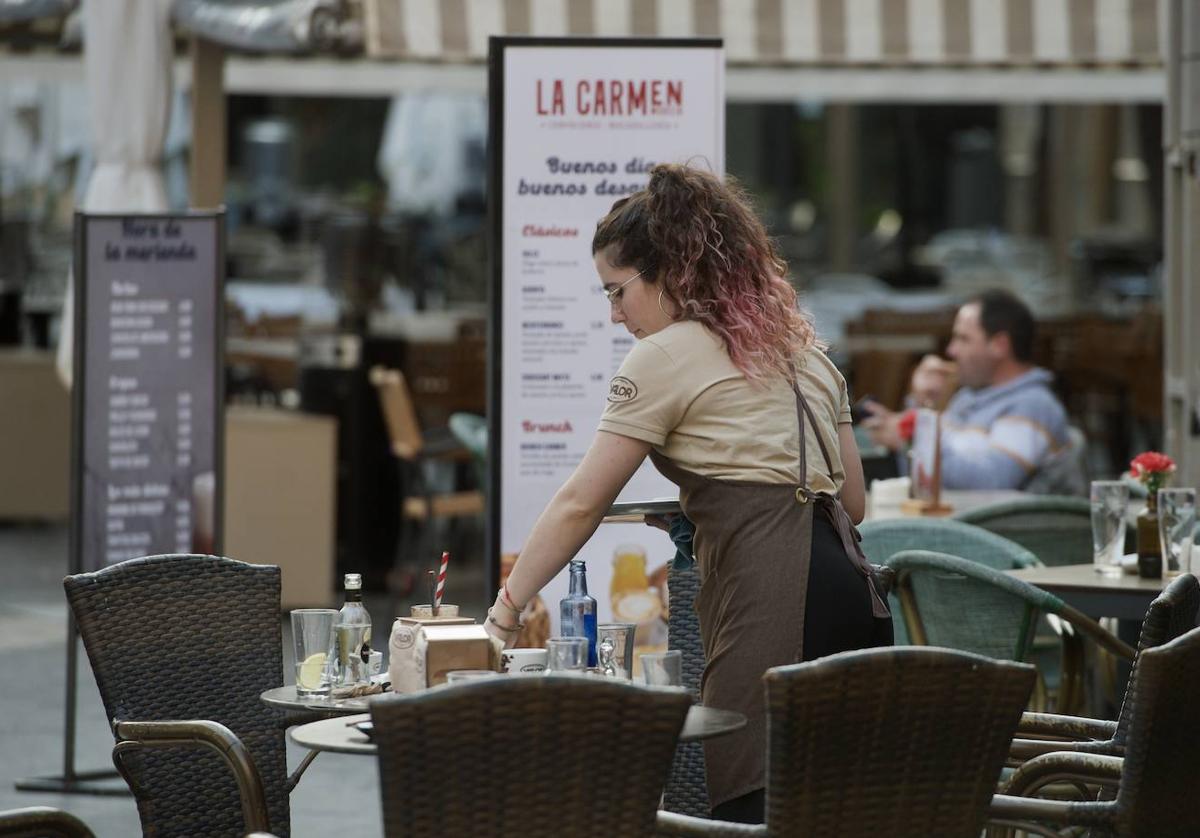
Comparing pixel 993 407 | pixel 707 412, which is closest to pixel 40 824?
pixel 707 412

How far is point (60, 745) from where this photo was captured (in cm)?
716

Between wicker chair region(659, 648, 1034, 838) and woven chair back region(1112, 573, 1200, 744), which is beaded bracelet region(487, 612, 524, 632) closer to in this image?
wicker chair region(659, 648, 1034, 838)

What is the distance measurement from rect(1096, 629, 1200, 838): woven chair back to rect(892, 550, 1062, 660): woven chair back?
4.96ft

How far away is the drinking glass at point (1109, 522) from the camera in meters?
5.37

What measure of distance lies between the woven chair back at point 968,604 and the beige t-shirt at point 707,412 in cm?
143

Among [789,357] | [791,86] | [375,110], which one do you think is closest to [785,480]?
[789,357]

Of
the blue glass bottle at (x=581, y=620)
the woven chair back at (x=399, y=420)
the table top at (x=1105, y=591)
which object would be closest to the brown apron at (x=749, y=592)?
the blue glass bottle at (x=581, y=620)

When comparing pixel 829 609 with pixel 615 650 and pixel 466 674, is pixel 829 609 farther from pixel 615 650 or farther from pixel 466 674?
pixel 466 674

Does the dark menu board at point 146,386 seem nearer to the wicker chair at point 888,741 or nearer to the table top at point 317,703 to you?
the table top at point 317,703

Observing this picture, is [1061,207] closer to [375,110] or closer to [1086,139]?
[1086,139]

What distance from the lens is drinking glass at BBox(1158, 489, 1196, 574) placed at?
5168mm

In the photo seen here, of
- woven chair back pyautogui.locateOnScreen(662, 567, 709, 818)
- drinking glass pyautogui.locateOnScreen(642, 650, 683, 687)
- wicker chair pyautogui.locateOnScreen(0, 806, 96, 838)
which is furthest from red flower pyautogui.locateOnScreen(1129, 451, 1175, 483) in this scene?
wicker chair pyautogui.locateOnScreen(0, 806, 96, 838)

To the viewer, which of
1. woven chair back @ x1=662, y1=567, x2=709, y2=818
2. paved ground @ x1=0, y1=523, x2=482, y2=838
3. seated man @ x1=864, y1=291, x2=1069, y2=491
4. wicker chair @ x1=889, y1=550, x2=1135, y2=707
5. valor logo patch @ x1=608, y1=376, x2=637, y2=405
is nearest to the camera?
valor logo patch @ x1=608, y1=376, x2=637, y2=405

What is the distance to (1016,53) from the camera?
30.8 ft
